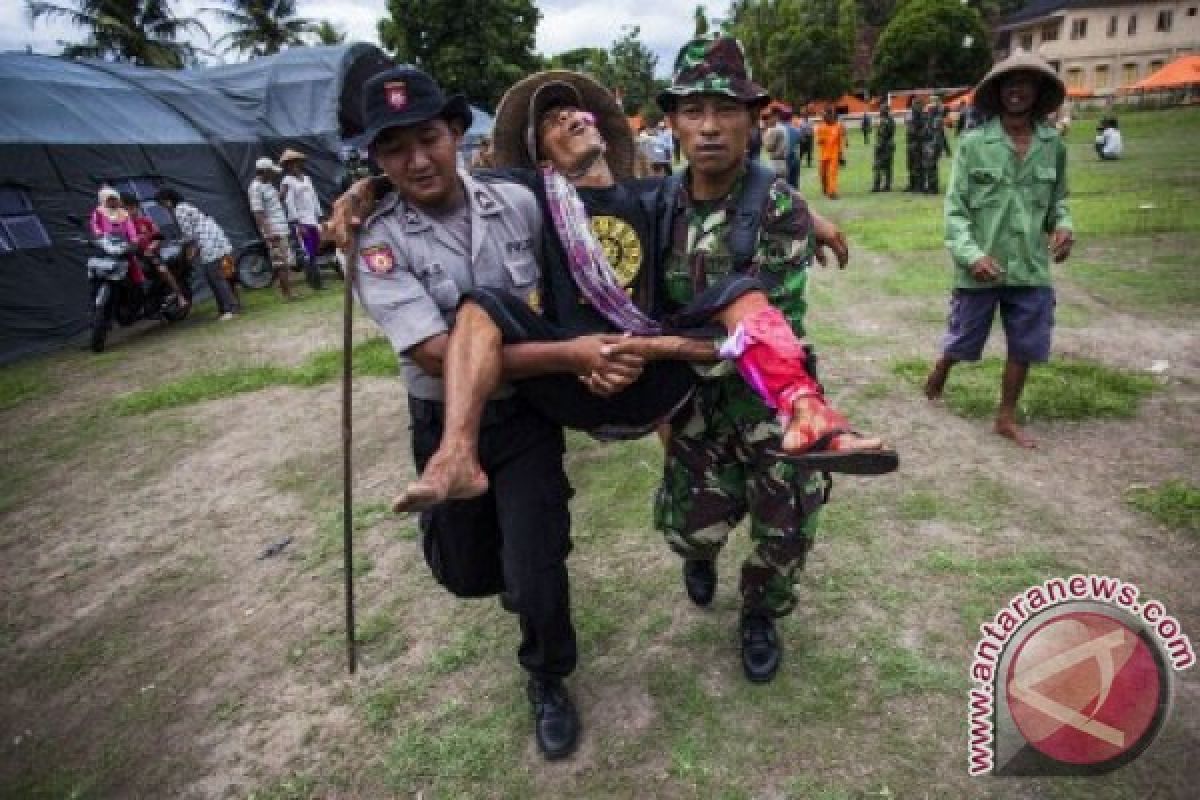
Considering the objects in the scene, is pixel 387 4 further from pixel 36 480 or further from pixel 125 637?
pixel 125 637

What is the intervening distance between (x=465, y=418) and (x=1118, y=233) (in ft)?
33.7

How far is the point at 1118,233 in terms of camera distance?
29.5 ft

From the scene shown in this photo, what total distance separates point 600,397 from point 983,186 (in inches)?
123

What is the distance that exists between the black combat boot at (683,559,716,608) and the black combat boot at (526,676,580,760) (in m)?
0.79

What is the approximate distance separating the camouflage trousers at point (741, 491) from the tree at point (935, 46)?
53345 millimetres

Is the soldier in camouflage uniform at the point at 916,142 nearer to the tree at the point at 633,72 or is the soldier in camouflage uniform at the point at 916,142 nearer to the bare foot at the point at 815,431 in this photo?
the bare foot at the point at 815,431

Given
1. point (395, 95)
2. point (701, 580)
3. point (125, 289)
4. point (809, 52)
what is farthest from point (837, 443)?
point (809, 52)

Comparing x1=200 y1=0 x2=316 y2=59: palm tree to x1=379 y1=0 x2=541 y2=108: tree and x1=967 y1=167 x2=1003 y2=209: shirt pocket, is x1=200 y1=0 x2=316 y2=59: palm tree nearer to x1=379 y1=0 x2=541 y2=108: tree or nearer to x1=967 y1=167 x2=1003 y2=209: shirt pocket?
x1=379 y1=0 x2=541 y2=108: tree

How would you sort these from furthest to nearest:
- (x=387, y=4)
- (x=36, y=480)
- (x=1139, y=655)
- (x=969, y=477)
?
(x=387, y=4)
(x=36, y=480)
(x=969, y=477)
(x=1139, y=655)

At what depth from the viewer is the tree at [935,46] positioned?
45.9 m

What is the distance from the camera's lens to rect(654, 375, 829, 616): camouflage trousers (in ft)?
7.65

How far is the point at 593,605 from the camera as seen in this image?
10.2 ft

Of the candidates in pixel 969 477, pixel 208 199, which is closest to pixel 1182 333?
pixel 969 477

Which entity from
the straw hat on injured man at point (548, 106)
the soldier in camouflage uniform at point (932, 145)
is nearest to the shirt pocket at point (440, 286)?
the straw hat on injured man at point (548, 106)
